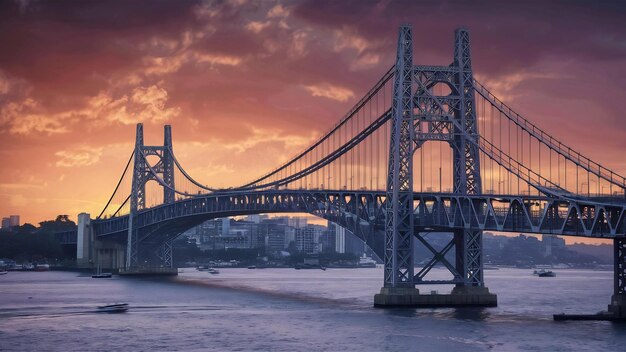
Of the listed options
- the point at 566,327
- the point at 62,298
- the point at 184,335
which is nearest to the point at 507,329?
the point at 566,327

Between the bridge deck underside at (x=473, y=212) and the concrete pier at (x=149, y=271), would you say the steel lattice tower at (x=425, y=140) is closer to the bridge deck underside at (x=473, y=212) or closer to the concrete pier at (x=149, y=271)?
the bridge deck underside at (x=473, y=212)

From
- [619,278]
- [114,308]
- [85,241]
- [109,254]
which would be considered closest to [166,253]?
[109,254]

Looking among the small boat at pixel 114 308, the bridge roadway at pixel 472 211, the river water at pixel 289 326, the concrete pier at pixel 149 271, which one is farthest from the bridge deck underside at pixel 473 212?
the concrete pier at pixel 149 271

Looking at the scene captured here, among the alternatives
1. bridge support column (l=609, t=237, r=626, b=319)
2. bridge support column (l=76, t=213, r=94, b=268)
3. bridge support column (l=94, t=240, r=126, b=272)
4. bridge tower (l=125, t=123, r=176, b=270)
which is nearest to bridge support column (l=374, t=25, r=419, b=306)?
bridge support column (l=609, t=237, r=626, b=319)

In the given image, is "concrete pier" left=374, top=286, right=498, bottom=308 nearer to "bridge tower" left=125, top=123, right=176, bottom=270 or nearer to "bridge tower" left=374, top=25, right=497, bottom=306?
"bridge tower" left=374, top=25, right=497, bottom=306

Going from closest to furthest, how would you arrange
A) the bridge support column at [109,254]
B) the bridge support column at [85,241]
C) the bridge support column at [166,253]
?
the bridge support column at [166,253]
the bridge support column at [85,241]
the bridge support column at [109,254]
